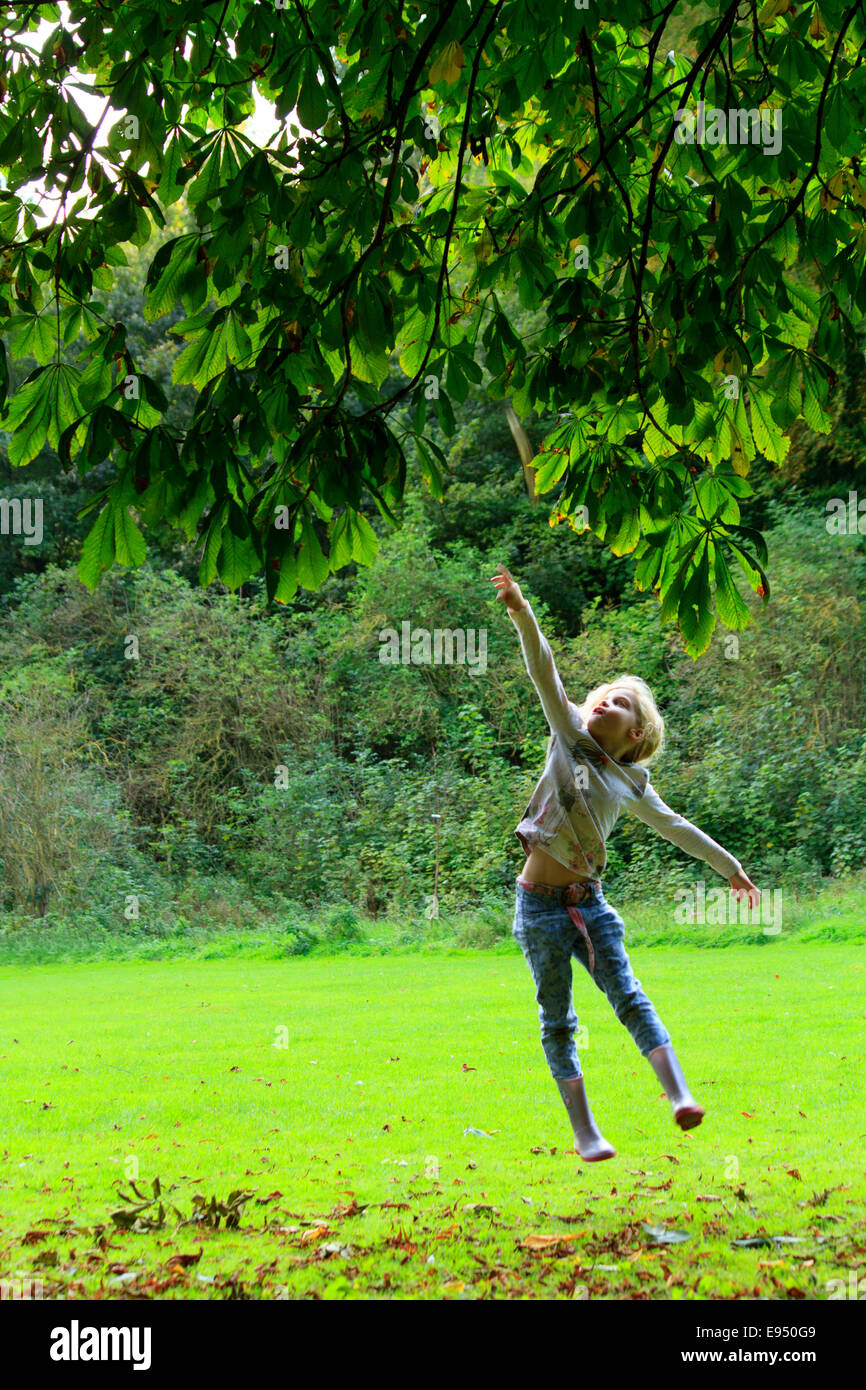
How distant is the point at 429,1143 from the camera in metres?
5.37

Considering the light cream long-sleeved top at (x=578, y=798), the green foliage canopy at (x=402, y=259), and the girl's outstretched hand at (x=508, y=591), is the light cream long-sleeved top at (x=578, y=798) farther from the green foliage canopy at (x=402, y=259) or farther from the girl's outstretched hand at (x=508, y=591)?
the green foliage canopy at (x=402, y=259)

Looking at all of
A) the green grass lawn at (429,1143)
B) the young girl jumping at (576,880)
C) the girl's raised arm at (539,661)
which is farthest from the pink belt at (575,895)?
the green grass lawn at (429,1143)

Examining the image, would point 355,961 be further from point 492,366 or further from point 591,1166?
point 492,366

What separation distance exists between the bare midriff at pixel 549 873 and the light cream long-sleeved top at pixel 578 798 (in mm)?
20

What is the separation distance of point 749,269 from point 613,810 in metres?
1.88

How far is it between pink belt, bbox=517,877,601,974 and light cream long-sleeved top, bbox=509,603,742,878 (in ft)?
0.14

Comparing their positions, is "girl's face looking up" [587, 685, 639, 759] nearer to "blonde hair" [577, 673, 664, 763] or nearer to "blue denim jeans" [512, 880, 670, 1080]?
"blonde hair" [577, 673, 664, 763]

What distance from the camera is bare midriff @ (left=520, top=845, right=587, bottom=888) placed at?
4078mm

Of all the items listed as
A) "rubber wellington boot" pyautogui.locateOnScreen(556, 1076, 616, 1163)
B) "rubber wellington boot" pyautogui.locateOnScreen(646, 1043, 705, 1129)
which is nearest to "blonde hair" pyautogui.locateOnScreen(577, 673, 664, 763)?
"rubber wellington boot" pyautogui.locateOnScreen(646, 1043, 705, 1129)

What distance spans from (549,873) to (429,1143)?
196 centimetres

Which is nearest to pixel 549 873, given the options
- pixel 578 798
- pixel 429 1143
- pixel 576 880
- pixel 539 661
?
pixel 576 880

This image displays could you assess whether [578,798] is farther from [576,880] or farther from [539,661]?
[539,661]

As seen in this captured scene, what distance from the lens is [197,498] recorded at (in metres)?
2.76

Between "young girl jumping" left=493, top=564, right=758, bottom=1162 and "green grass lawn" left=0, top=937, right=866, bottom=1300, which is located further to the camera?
"young girl jumping" left=493, top=564, right=758, bottom=1162
